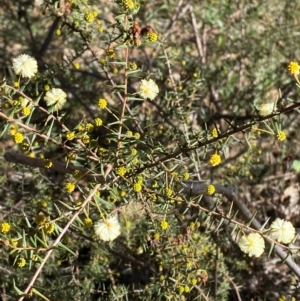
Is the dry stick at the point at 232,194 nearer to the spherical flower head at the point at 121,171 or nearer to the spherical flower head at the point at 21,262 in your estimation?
the spherical flower head at the point at 121,171

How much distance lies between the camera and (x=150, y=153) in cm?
214

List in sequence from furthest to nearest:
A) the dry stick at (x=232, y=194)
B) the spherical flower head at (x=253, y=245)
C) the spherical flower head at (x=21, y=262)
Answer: the dry stick at (x=232, y=194) → the spherical flower head at (x=253, y=245) → the spherical flower head at (x=21, y=262)

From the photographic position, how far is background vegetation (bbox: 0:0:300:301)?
2066mm

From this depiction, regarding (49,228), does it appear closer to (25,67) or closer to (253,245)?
(25,67)

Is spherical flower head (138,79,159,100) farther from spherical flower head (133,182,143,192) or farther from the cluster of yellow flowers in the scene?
the cluster of yellow flowers

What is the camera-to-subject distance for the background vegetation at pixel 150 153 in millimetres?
2066

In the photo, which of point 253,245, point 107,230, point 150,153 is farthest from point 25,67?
point 253,245

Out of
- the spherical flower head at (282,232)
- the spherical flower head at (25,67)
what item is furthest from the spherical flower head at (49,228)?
the spherical flower head at (282,232)

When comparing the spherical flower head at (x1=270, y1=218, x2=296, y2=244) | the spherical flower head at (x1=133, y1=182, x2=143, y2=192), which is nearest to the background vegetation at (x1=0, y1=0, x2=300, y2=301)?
the spherical flower head at (x1=133, y1=182, x2=143, y2=192)

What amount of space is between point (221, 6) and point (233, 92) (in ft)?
2.99

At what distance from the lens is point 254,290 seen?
3391 mm

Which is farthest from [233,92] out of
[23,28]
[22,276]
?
[22,276]

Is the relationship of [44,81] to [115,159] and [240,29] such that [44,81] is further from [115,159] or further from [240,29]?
[240,29]

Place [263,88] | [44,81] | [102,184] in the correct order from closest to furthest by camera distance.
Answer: [102,184] → [44,81] → [263,88]
